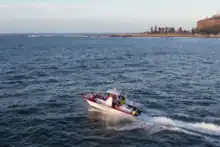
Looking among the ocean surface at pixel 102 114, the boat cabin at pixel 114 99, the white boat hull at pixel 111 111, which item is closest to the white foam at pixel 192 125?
the ocean surface at pixel 102 114

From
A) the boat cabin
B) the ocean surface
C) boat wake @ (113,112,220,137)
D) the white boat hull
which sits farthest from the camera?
the boat cabin

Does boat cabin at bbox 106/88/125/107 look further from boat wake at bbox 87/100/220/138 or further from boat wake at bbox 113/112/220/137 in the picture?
boat wake at bbox 113/112/220/137

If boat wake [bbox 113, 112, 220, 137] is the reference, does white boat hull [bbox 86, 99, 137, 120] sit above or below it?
above

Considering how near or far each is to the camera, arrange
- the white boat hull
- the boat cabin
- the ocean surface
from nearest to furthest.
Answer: the ocean surface, the white boat hull, the boat cabin

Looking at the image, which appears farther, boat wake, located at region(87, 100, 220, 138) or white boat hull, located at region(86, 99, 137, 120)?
white boat hull, located at region(86, 99, 137, 120)

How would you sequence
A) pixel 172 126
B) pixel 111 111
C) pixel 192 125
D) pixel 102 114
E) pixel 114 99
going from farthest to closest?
1. pixel 102 114
2. pixel 114 99
3. pixel 111 111
4. pixel 192 125
5. pixel 172 126

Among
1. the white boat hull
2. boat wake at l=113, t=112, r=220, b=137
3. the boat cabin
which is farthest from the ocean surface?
the boat cabin

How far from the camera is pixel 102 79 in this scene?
56.9 meters

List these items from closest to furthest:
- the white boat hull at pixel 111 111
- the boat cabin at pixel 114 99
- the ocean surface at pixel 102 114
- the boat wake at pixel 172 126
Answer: the ocean surface at pixel 102 114 → the boat wake at pixel 172 126 → the white boat hull at pixel 111 111 → the boat cabin at pixel 114 99

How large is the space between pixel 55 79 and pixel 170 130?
103 feet

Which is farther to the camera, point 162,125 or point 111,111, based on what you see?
point 111,111

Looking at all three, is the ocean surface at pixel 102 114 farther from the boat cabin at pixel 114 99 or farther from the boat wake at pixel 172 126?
the boat cabin at pixel 114 99

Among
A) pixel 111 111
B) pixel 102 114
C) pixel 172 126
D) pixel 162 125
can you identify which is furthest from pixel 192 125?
pixel 102 114

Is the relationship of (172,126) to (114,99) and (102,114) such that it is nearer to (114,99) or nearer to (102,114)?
(114,99)
